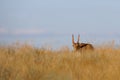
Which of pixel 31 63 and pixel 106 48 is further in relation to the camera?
pixel 106 48

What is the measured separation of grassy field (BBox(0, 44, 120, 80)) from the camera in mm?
7598

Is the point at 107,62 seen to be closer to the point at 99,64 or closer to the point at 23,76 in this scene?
the point at 99,64

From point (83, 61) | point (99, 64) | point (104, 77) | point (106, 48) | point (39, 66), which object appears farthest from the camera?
point (106, 48)

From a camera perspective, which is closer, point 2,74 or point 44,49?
point 2,74

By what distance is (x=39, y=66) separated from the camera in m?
8.45

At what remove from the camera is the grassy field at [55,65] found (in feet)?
24.9

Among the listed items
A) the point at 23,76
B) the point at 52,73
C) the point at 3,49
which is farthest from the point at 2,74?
the point at 3,49

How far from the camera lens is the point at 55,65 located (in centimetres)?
873

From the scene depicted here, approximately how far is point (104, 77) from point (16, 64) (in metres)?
2.05

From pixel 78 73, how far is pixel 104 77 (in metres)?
0.60

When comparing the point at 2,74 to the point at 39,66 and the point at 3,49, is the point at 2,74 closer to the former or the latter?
the point at 39,66

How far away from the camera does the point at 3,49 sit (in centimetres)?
1099

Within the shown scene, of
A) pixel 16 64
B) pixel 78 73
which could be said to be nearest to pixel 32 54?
pixel 16 64

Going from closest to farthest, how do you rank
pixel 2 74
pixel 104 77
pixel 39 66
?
pixel 2 74 → pixel 104 77 → pixel 39 66
